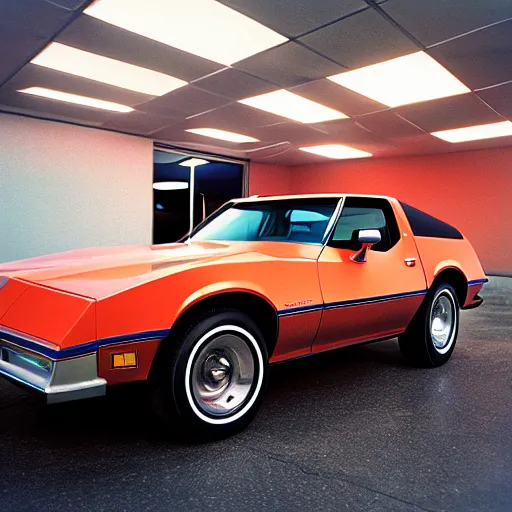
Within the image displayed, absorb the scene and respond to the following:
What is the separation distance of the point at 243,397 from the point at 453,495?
108 centimetres

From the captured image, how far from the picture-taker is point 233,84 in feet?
21.9

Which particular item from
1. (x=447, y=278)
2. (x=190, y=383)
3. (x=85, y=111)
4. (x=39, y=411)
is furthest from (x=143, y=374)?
(x=85, y=111)

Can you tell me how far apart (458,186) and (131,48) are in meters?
9.46

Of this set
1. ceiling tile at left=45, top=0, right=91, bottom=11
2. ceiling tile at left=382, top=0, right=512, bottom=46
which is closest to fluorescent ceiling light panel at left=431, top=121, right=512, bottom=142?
ceiling tile at left=382, top=0, right=512, bottom=46

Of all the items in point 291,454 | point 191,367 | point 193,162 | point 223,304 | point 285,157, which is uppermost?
point 285,157

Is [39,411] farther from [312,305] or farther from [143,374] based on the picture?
[312,305]

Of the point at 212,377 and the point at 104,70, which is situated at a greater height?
the point at 104,70

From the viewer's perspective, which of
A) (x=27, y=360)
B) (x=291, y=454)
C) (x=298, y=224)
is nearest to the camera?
(x=27, y=360)

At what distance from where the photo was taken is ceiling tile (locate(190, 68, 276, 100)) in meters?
6.28

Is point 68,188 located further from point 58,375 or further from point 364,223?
point 58,375

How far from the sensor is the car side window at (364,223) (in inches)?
127

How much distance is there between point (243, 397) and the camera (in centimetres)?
252

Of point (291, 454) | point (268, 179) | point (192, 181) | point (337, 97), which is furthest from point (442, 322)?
point (268, 179)

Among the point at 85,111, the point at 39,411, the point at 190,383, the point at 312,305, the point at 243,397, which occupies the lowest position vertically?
the point at 39,411
